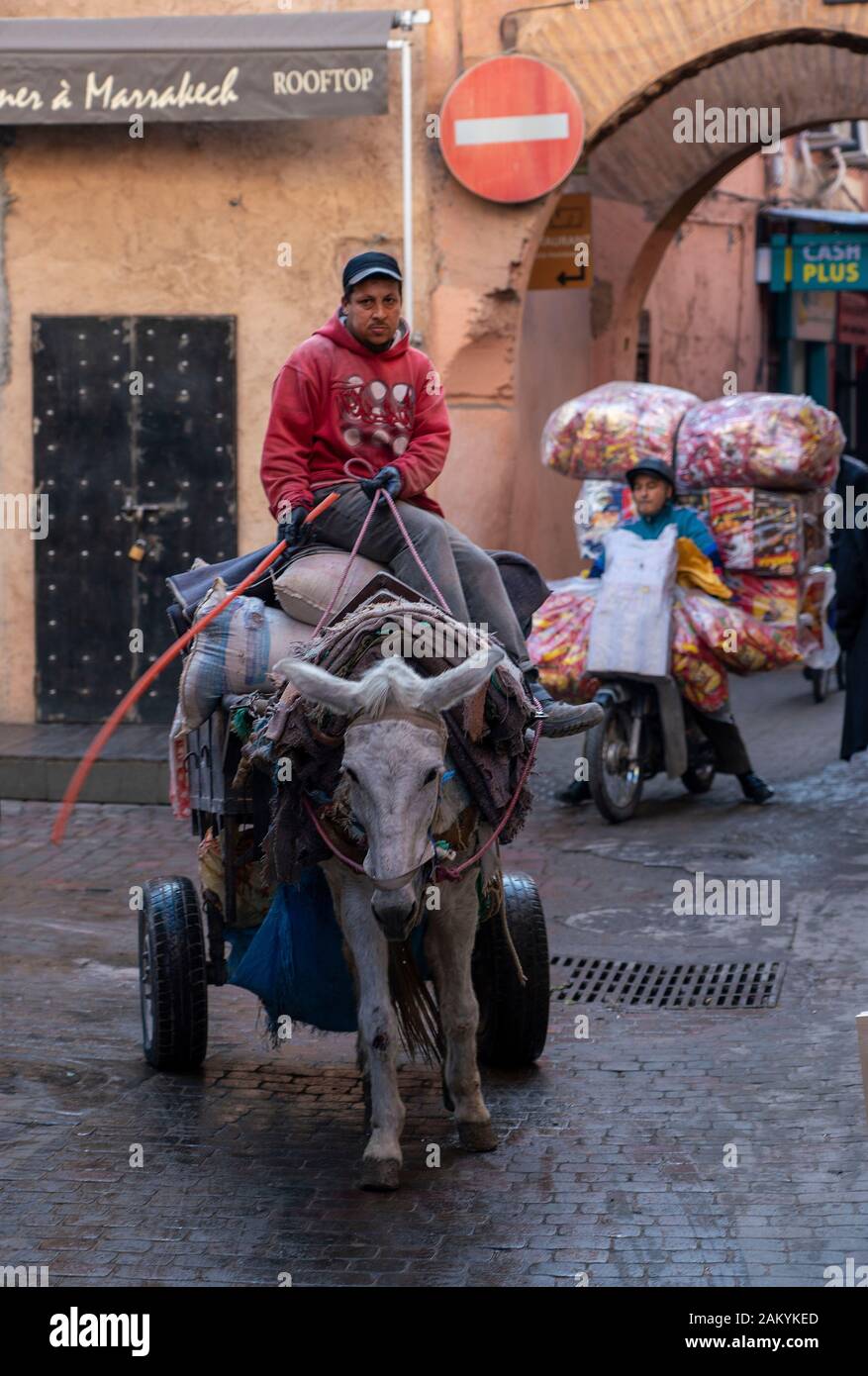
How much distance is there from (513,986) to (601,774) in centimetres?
410

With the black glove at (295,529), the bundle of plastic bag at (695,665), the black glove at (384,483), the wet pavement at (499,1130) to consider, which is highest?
the black glove at (384,483)

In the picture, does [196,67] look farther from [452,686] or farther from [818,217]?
[818,217]

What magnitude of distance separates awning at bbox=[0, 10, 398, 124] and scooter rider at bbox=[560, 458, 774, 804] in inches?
117

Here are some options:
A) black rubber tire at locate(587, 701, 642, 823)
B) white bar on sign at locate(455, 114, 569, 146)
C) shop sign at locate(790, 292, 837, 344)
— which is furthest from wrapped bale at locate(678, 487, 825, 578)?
shop sign at locate(790, 292, 837, 344)

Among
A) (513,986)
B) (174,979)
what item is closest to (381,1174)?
(513,986)

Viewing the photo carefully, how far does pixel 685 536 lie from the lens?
34.8ft

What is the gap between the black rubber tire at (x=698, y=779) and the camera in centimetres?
1119

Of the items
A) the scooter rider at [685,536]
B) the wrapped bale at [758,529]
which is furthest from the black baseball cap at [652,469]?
the wrapped bale at [758,529]

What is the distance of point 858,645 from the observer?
35.6 feet

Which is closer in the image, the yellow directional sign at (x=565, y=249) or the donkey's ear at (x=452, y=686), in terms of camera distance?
the donkey's ear at (x=452, y=686)

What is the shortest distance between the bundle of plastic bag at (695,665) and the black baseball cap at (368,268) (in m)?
4.79

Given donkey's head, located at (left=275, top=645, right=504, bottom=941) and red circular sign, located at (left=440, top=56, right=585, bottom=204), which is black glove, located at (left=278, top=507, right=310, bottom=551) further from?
red circular sign, located at (left=440, top=56, right=585, bottom=204)

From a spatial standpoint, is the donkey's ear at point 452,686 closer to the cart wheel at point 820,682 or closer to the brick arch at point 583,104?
the brick arch at point 583,104
